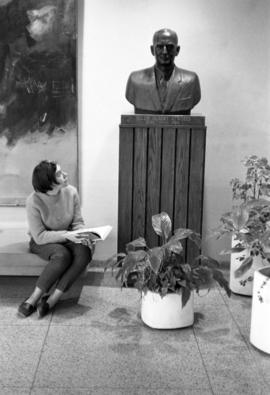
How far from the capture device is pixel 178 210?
12.4 feet

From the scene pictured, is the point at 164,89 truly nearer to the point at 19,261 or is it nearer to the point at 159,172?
the point at 159,172

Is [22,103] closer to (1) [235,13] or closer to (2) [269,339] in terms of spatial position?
(1) [235,13]

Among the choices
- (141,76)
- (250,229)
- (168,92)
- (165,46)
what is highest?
(165,46)

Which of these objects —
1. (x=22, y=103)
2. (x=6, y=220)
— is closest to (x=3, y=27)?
(x=22, y=103)

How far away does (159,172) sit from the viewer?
373 centimetres

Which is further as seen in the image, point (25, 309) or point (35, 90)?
point (35, 90)

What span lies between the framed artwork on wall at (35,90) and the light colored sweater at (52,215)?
67cm

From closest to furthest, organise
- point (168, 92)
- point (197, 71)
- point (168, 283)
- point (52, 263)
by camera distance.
Answer: point (168, 283), point (52, 263), point (168, 92), point (197, 71)

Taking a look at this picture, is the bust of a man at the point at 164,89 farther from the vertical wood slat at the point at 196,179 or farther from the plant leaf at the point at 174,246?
the plant leaf at the point at 174,246

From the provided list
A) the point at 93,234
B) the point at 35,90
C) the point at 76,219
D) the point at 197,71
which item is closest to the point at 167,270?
the point at 93,234

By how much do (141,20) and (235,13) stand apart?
30.1 inches

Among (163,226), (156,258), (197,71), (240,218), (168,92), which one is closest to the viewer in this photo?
(240,218)

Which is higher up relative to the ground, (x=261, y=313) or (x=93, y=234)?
(x=93, y=234)

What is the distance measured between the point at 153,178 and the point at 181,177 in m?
0.21
